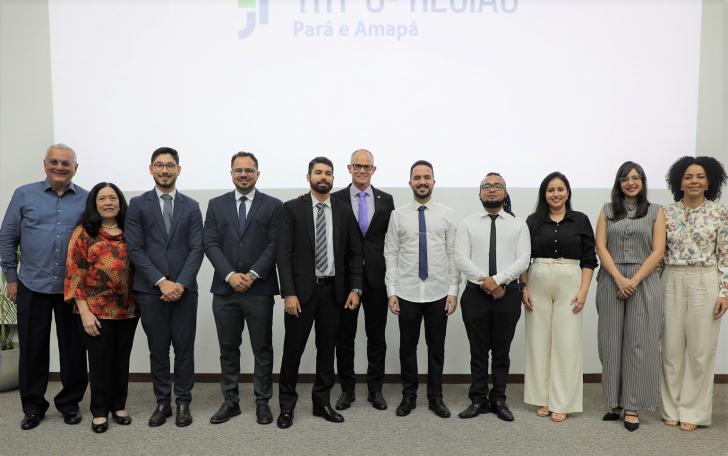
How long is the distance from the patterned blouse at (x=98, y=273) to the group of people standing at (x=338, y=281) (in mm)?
11

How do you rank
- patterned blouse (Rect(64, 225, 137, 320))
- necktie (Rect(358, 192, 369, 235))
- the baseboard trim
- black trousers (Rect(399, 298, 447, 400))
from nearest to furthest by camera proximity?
patterned blouse (Rect(64, 225, 137, 320)) < black trousers (Rect(399, 298, 447, 400)) < necktie (Rect(358, 192, 369, 235)) < the baseboard trim

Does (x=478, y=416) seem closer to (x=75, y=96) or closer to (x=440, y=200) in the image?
(x=440, y=200)

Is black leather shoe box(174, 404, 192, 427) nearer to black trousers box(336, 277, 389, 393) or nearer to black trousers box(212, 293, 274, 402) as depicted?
black trousers box(212, 293, 274, 402)

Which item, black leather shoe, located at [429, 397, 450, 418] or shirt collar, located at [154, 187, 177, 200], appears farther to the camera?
black leather shoe, located at [429, 397, 450, 418]

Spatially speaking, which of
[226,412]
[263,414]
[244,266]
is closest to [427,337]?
[263,414]

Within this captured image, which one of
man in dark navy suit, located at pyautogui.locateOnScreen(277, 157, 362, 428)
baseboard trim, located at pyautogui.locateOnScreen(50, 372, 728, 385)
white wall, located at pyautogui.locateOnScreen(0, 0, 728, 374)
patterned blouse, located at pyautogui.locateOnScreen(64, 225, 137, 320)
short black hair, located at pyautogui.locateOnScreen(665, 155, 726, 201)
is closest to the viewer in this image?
patterned blouse, located at pyautogui.locateOnScreen(64, 225, 137, 320)

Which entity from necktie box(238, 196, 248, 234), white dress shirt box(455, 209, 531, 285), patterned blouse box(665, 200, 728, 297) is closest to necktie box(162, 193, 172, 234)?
necktie box(238, 196, 248, 234)

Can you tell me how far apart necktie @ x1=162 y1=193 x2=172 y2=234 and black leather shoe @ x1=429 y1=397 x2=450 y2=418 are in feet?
7.02

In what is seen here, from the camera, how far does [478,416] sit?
3119 millimetres

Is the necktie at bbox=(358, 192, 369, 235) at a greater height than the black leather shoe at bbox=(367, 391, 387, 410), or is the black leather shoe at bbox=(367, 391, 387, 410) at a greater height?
the necktie at bbox=(358, 192, 369, 235)

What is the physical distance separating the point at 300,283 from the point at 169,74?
90.0 inches

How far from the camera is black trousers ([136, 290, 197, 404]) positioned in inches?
113

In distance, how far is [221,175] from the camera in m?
3.90

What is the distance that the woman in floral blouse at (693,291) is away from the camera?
9.54 feet
